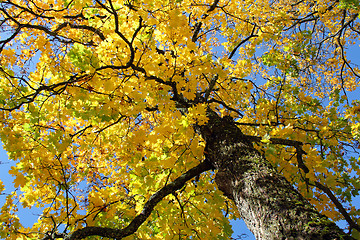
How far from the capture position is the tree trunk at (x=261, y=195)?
70.0 inches

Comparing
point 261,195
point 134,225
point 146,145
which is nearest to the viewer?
point 261,195

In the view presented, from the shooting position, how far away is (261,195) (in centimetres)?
219

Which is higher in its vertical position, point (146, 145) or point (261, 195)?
point (146, 145)

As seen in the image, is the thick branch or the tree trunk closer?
the tree trunk

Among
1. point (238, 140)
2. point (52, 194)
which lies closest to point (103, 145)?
point (52, 194)

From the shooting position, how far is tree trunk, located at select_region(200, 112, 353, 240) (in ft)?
5.83

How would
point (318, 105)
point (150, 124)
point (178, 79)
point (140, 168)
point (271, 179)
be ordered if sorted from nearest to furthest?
point (271, 179) → point (140, 168) → point (178, 79) → point (318, 105) → point (150, 124)

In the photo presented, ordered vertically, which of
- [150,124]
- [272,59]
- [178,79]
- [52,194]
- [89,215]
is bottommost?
[89,215]

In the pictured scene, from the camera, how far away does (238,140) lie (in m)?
3.09

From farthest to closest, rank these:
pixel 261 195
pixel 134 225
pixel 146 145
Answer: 1. pixel 146 145
2. pixel 134 225
3. pixel 261 195

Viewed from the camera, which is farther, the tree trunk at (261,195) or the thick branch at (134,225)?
the thick branch at (134,225)

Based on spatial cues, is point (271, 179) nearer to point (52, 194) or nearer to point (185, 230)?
point (185, 230)

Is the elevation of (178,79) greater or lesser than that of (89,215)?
greater

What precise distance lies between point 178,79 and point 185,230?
7.01 feet
